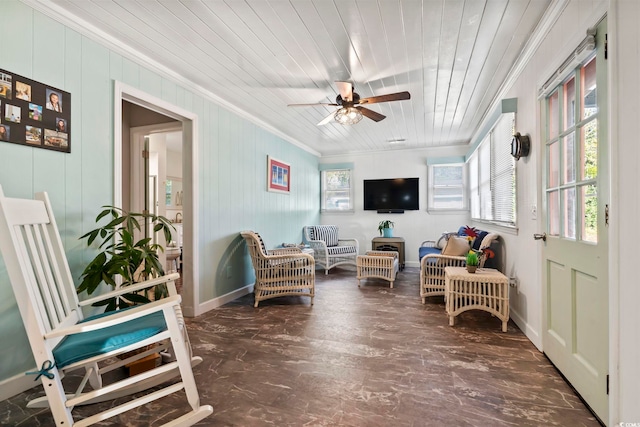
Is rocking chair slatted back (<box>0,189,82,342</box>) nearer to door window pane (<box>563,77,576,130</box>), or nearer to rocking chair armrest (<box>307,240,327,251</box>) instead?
door window pane (<box>563,77,576,130</box>)

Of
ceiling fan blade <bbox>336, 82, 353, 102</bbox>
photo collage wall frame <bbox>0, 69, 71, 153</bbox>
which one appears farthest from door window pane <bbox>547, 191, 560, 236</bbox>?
photo collage wall frame <bbox>0, 69, 71, 153</bbox>

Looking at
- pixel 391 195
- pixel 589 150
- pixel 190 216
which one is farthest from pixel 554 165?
pixel 391 195

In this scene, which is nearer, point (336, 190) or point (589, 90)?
point (589, 90)

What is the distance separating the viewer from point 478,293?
9.08 ft

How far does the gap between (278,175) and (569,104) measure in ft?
12.2

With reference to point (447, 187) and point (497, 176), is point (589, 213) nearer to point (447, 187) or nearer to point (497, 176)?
point (497, 176)

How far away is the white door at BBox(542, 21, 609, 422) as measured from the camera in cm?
144

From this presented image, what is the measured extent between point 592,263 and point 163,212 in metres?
4.04

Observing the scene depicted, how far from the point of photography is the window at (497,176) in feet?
9.95

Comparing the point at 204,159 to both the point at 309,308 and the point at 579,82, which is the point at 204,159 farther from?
the point at 579,82

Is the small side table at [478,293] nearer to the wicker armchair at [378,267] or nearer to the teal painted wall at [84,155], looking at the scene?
the wicker armchair at [378,267]

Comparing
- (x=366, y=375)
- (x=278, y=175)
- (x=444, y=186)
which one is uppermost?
(x=278, y=175)

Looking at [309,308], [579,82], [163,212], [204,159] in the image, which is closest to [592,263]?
[579,82]

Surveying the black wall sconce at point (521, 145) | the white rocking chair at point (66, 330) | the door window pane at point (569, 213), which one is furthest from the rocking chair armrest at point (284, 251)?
the door window pane at point (569, 213)
